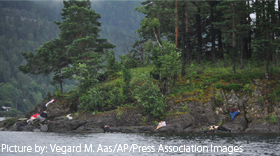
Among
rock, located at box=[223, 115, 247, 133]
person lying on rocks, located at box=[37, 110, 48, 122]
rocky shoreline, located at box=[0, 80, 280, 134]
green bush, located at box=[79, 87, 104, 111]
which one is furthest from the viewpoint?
person lying on rocks, located at box=[37, 110, 48, 122]

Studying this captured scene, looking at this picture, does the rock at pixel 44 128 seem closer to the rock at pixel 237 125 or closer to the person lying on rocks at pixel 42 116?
the person lying on rocks at pixel 42 116

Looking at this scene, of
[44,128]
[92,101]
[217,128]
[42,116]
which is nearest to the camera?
[217,128]

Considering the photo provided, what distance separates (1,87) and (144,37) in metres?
157

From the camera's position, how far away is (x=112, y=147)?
1195 inches

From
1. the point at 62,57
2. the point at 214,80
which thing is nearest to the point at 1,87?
the point at 62,57

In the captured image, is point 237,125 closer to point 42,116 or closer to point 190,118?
point 190,118

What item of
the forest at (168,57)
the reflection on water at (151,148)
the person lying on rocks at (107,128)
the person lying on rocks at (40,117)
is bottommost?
the person lying on rocks at (107,128)

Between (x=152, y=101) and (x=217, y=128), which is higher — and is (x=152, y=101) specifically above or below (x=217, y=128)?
above

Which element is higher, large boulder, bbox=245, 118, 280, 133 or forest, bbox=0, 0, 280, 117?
forest, bbox=0, 0, 280, 117
